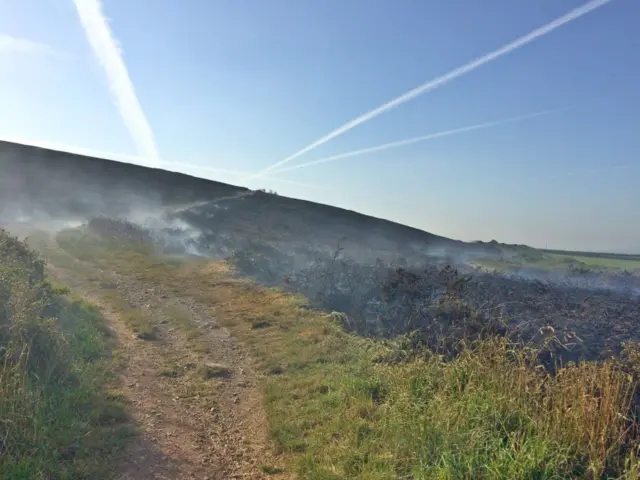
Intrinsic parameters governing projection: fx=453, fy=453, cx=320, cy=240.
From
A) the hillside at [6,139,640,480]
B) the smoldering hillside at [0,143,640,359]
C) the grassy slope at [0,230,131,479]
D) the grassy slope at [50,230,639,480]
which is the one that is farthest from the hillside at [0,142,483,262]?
the grassy slope at [0,230,131,479]

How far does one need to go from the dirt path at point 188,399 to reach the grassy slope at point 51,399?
367 millimetres

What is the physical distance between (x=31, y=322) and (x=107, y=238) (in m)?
19.3

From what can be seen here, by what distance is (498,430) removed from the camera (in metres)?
5.33

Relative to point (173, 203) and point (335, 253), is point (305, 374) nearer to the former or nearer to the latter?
point (335, 253)

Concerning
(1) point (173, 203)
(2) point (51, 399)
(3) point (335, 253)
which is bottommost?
(2) point (51, 399)

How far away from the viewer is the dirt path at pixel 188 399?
225 inches

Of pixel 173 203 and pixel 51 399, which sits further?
pixel 173 203

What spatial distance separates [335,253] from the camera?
21.5 meters

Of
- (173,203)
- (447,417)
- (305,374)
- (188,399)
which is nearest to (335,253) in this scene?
Answer: (305,374)

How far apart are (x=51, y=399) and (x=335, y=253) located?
636 inches

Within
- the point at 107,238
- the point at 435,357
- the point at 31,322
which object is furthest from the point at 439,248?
the point at 31,322

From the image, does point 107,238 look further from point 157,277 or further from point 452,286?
point 452,286

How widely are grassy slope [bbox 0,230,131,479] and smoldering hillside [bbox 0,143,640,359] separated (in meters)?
5.74

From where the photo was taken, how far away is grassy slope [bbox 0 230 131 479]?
4.90 metres
